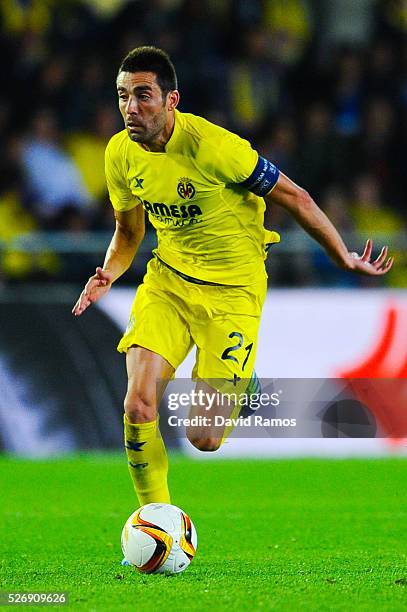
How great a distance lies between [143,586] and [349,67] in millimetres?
9186

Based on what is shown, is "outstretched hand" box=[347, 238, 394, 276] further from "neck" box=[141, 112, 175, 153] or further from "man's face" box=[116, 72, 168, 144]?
"man's face" box=[116, 72, 168, 144]

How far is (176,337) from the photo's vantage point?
19.5 feet

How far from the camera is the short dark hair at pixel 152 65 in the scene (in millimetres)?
5504

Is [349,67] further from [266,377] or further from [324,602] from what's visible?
[324,602]

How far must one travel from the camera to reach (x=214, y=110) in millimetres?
12398

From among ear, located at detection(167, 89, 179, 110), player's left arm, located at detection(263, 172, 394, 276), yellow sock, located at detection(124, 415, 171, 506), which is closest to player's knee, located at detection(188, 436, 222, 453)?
yellow sock, located at detection(124, 415, 171, 506)

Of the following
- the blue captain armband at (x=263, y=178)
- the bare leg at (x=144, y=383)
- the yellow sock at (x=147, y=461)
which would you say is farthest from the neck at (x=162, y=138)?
the yellow sock at (x=147, y=461)

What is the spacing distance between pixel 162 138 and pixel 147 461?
58.4 inches

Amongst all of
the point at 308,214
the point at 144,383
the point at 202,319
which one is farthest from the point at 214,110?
the point at 144,383

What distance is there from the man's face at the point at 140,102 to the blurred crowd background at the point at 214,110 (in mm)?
4930

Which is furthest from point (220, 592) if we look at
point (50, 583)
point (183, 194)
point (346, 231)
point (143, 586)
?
point (346, 231)

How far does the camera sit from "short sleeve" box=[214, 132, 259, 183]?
562cm

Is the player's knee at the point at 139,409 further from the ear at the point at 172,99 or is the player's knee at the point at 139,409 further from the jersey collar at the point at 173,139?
the ear at the point at 172,99

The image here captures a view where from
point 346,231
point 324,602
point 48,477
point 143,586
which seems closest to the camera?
point 324,602
